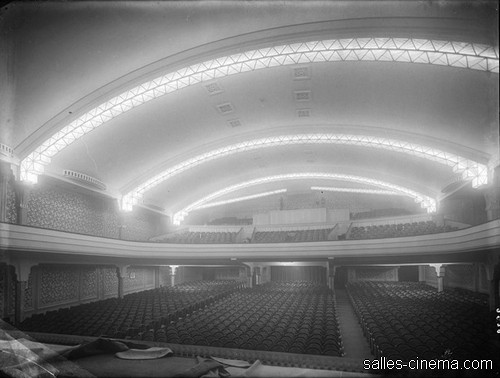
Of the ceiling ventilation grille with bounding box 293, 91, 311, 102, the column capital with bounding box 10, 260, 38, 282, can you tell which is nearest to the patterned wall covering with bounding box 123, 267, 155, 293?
the column capital with bounding box 10, 260, 38, 282

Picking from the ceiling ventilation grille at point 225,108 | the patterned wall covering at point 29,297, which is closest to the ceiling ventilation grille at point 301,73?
the ceiling ventilation grille at point 225,108

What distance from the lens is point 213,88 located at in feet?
53.8

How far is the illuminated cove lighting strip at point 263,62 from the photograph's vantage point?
40.3 ft

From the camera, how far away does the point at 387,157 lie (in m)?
23.6

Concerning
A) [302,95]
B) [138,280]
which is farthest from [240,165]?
[138,280]

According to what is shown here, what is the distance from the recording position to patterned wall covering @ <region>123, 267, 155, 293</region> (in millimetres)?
24359

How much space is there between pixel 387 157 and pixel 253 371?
2297 centimetres

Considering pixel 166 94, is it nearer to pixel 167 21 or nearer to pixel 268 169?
pixel 167 21

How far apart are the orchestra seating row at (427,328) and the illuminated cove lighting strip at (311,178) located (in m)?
11.6

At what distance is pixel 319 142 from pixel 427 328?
15.0 m

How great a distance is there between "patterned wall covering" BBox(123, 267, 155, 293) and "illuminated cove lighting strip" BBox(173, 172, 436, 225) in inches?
211

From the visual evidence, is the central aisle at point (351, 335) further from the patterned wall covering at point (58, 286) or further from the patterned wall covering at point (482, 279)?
the patterned wall covering at point (58, 286)

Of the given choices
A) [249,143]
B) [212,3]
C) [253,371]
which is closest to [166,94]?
[249,143]

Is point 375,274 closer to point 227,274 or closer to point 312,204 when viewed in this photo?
point 312,204
